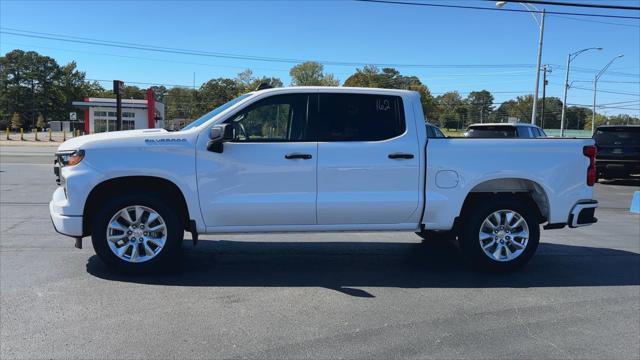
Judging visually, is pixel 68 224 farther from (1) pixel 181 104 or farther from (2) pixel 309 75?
(1) pixel 181 104

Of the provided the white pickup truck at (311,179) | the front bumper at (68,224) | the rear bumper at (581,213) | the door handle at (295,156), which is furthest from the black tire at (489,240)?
the front bumper at (68,224)

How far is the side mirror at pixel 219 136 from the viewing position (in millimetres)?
5086

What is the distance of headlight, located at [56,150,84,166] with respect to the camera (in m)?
5.16

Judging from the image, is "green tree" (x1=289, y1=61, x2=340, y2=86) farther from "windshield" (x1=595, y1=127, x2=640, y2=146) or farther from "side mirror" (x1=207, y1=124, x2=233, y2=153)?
"side mirror" (x1=207, y1=124, x2=233, y2=153)

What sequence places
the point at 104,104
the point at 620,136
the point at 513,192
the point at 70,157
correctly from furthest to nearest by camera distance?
the point at 104,104
the point at 620,136
the point at 513,192
the point at 70,157

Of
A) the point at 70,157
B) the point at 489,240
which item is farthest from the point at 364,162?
the point at 70,157

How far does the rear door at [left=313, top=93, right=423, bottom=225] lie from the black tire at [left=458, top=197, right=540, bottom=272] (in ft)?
2.16

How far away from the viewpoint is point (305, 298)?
4.87 meters

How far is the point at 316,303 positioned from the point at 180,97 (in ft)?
381

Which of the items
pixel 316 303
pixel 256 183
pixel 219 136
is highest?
pixel 219 136

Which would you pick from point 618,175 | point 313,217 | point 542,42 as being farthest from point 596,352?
point 542,42

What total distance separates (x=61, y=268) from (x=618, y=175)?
1708 cm

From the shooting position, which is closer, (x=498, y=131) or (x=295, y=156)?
(x=295, y=156)

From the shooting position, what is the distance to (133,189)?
5398 millimetres
